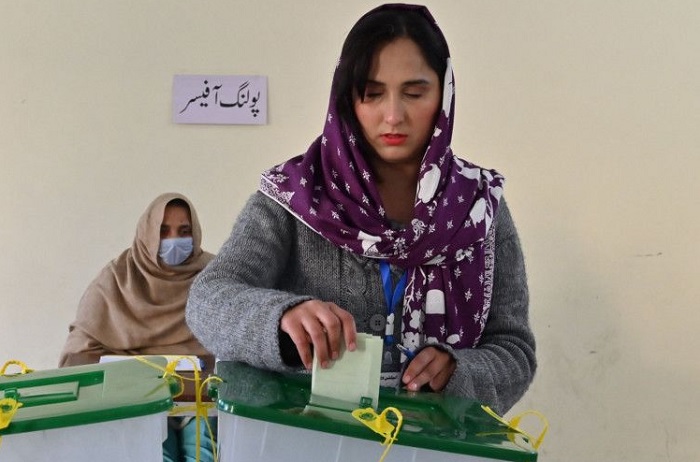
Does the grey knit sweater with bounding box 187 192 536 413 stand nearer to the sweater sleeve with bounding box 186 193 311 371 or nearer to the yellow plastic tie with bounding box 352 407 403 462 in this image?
the sweater sleeve with bounding box 186 193 311 371

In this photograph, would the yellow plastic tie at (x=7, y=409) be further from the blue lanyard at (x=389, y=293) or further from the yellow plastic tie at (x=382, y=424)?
the blue lanyard at (x=389, y=293)

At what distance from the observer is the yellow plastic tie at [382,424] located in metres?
0.60

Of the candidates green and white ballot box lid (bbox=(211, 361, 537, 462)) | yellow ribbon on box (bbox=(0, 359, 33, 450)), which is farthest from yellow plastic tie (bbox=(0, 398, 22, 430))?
green and white ballot box lid (bbox=(211, 361, 537, 462))

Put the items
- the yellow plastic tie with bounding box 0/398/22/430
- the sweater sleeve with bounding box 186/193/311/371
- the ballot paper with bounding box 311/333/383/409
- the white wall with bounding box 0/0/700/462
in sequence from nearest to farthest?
1. the yellow plastic tie with bounding box 0/398/22/430
2. the ballot paper with bounding box 311/333/383/409
3. the sweater sleeve with bounding box 186/193/311/371
4. the white wall with bounding box 0/0/700/462

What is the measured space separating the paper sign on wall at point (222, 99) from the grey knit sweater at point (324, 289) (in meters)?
1.78

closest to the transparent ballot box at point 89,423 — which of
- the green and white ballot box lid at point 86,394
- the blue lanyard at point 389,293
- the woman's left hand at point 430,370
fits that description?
the green and white ballot box lid at point 86,394

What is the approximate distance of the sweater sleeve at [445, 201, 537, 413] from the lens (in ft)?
2.96

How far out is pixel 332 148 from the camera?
1.08 m

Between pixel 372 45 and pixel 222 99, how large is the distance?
1827 millimetres

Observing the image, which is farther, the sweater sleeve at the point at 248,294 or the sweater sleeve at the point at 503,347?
the sweater sleeve at the point at 503,347

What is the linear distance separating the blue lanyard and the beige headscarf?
5.83ft

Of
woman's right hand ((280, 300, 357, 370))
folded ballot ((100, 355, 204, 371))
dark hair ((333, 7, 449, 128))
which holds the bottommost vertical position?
folded ballot ((100, 355, 204, 371))

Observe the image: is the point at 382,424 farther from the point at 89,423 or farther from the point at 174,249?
the point at 174,249

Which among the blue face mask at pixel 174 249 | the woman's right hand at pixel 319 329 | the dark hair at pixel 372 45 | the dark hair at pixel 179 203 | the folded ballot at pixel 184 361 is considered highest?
the dark hair at pixel 372 45
